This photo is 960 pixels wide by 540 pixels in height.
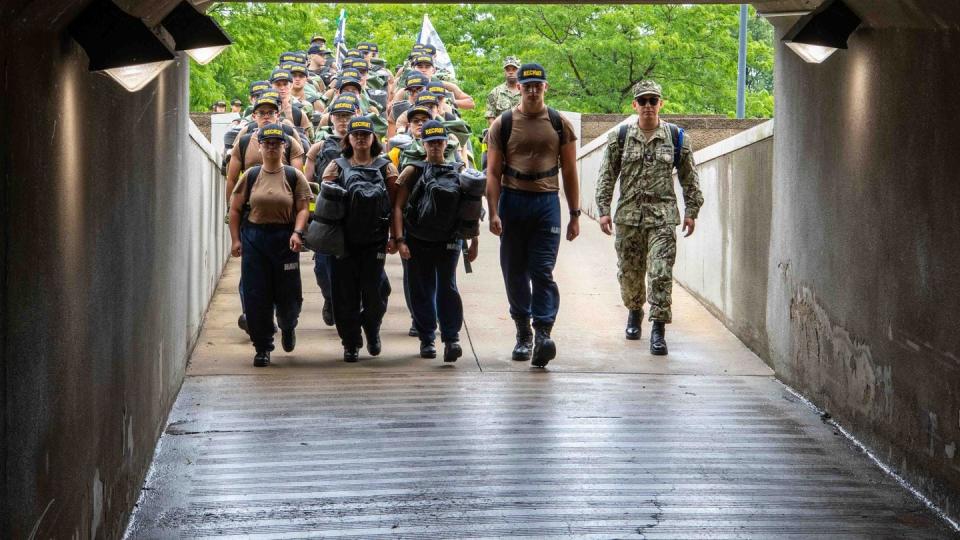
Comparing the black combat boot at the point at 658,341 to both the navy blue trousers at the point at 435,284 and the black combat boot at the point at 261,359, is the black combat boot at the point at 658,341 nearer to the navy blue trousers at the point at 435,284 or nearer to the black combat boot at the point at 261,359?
the navy blue trousers at the point at 435,284

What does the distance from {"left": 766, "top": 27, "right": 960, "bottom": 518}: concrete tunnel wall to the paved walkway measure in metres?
0.28

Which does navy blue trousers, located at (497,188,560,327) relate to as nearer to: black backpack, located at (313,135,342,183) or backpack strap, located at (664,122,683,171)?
backpack strap, located at (664,122,683,171)

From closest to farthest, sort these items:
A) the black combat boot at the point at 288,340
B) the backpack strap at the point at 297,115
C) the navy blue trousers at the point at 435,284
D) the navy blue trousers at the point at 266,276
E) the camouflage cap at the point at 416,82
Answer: the navy blue trousers at the point at 266,276, the navy blue trousers at the point at 435,284, the black combat boot at the point at 288,340, the backpack strap at the point at 297,115, the camouflage cap at the point at 416,82

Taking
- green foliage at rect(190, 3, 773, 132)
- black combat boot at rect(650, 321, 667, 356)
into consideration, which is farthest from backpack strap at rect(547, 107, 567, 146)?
green foliage at rect(190, 3, 773, 132)

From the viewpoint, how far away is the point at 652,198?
11305 mm

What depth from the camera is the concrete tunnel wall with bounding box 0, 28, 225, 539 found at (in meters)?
4.15

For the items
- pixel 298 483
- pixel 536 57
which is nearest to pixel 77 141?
pixel 298 483

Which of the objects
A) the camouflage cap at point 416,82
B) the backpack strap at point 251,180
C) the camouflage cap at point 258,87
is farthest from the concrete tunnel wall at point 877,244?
the camouflage cap at point 258,87

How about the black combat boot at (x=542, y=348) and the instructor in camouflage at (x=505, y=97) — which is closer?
the black combat boot at (x=542, y=348)

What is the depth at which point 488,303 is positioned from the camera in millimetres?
14062

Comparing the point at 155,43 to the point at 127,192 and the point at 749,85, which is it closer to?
the point at 127,192

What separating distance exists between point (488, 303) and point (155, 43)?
330 inches

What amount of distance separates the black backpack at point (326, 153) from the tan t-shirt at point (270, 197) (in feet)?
3.92

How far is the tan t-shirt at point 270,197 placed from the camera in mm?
10414
